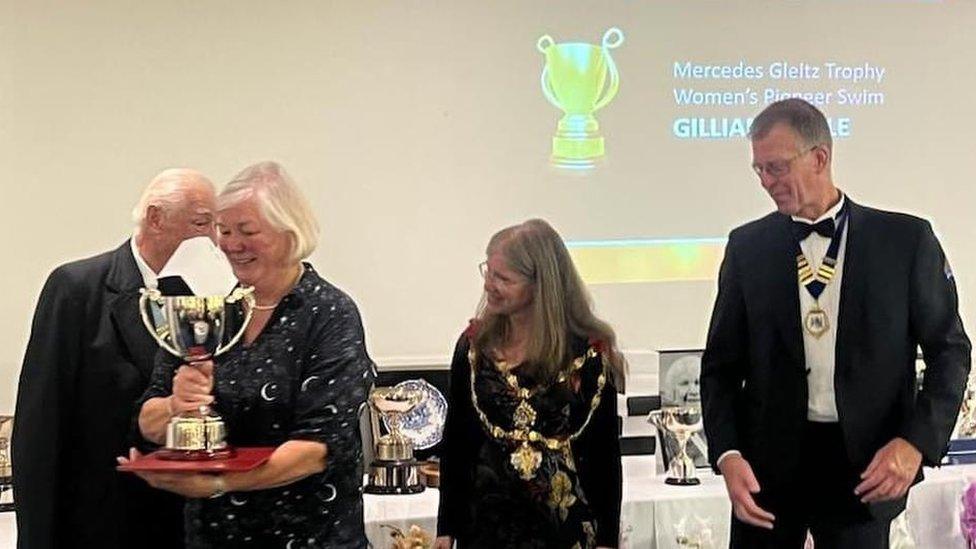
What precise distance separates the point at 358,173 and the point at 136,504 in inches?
72.7

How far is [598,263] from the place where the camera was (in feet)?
14.1

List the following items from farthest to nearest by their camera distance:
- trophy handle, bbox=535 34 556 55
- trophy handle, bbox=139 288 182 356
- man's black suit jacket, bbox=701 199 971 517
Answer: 1. trophy handle, bbox=535 34 556 55
2. man's black suit jacket, bbox=701 199 971 517
3. trophy handle, bbox=139 288 182 356

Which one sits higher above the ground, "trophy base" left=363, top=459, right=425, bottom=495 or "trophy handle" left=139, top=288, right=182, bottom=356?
"trophy handle" left=139, top=288, right=182, bottom=356

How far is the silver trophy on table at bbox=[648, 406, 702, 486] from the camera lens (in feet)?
11.6

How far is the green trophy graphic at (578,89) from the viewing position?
4.22 m

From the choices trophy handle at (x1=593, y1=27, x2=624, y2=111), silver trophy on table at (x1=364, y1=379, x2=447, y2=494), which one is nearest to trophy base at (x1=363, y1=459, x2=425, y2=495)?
silver trophy on table at (x1=364, y1=379, x2=447, y2=494)

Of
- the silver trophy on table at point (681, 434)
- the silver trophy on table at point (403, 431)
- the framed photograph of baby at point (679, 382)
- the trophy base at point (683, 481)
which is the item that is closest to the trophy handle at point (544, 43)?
the framed photograph of baby at point (679, 382)

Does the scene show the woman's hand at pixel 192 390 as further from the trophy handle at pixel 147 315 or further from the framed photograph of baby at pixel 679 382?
the framed photograph of baby at pixel 679 382

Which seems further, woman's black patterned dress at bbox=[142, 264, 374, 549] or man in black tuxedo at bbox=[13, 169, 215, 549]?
man in black tuxedo at bbox=[13, 169, 215, 549]

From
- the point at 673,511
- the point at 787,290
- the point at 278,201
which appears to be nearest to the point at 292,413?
the point at 278,201

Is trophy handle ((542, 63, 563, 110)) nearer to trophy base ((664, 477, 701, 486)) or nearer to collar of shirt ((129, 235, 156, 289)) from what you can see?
trophy base ((664, 477, 701, 486))

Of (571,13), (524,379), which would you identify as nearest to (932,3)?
(571,13)

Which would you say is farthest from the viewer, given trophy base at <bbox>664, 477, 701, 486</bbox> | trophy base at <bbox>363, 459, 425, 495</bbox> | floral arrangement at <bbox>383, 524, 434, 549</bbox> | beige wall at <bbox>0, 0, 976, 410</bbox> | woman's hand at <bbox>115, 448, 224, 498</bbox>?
beige wall at <bbox>0, 0, 976, 410</bbox>

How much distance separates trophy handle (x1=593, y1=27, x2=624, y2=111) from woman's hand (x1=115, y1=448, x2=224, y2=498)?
2.67 m
